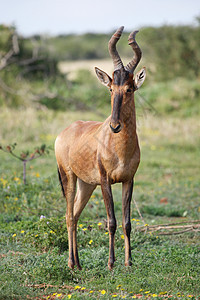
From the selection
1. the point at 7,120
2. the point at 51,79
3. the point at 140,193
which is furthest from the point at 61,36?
the point at 140,193

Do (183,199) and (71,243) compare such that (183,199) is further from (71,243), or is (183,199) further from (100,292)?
(100,292)

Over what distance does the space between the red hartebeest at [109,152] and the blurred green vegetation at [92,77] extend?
11.6m

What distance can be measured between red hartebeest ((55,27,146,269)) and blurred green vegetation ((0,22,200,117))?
1155cm

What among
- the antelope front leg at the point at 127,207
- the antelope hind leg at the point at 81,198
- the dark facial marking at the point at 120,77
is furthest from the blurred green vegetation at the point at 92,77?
the dark facial marking at the point at 120,77

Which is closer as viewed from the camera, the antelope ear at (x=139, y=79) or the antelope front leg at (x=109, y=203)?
the antelope ear at (x=139, y=79)

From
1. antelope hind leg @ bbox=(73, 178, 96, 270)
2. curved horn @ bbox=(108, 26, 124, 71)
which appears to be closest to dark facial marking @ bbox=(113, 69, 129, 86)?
curved horn @ bbox=(108, 26, 124, 71)

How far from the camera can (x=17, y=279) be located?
488 centimetres

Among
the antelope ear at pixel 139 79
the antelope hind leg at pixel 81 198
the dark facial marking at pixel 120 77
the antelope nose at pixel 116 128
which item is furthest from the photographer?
the antelope hind leg at pixel 81 198

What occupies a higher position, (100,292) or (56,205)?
(100,292)

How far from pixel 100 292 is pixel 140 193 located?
Result: 17.3 ft

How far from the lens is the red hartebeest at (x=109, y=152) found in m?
4.65

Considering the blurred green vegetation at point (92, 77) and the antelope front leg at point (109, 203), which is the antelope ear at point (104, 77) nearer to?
the antelope front leg at point (109, 203)

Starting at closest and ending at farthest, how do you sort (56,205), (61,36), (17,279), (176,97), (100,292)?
(100,292) → (17,279) → (56,205) → (176,97) → (61,36)

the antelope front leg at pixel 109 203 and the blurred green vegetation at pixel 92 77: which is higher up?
the antelope front leg at pixel 109 203
